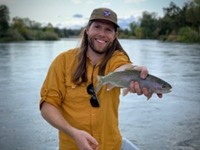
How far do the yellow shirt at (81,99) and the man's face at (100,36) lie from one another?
0.38ft

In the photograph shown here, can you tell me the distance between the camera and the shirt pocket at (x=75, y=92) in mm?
3104

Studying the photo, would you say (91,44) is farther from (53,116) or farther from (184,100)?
(184,100)

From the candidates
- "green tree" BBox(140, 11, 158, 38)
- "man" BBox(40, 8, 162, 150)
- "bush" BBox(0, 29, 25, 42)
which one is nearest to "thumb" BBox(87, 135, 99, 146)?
"man" BBox(40, 8, 162, 150)

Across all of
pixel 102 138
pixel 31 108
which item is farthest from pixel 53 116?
pixel 31 108

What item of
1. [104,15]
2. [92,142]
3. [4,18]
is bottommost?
[4,18]

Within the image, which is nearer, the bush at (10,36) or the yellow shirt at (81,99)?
the yellow shirt at (81,99)

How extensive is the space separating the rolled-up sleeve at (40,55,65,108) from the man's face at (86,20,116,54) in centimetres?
30

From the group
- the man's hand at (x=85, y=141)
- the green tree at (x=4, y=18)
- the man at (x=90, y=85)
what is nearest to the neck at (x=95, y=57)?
the man at (x=90, y=85)

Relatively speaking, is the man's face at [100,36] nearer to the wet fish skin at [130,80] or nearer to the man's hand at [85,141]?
the wet fish skin at [130,80]

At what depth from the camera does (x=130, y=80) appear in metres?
2.94

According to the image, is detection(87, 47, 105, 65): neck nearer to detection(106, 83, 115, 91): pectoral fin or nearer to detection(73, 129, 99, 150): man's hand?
detection(106, 83, 115, 91): pectoral fin

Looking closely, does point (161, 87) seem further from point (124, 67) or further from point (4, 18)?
point (4, 18)

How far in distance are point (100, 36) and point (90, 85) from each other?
42 centimetres

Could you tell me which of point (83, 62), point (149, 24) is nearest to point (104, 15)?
point (83, 62)
